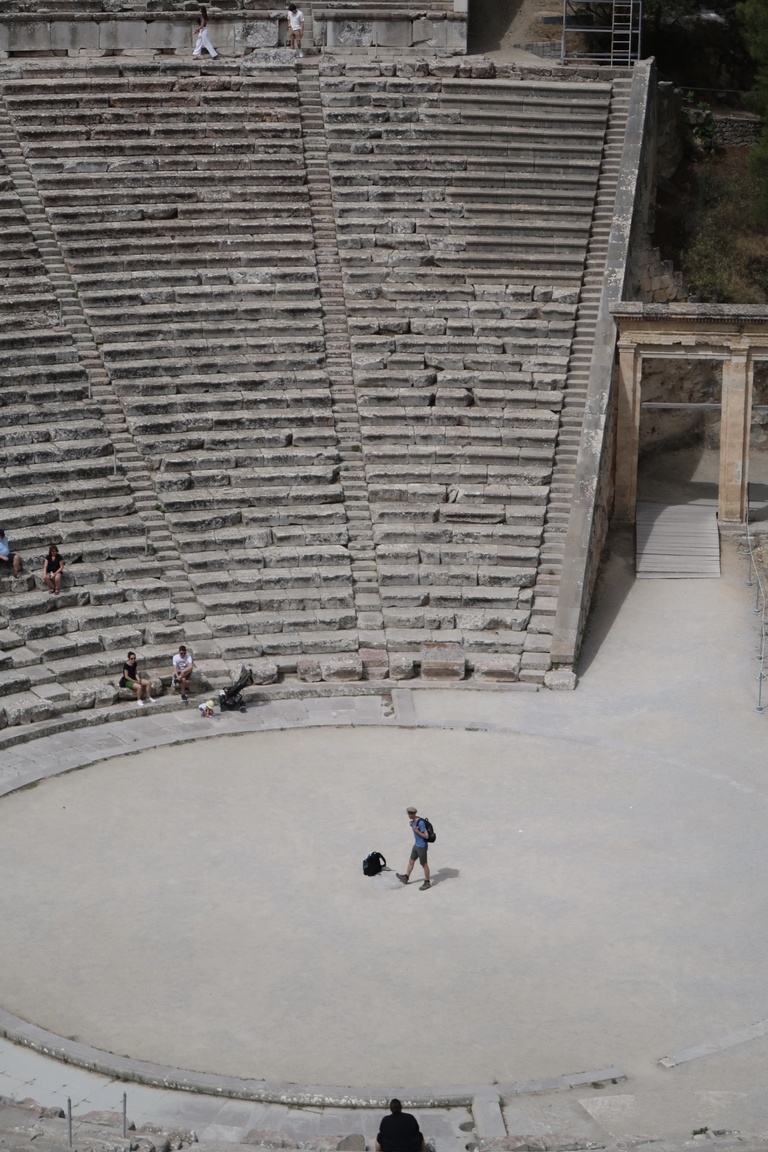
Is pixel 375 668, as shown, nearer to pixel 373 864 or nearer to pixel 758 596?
pixel 373 864

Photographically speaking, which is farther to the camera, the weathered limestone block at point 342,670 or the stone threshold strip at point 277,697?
the weathered limestone block at point 342,670

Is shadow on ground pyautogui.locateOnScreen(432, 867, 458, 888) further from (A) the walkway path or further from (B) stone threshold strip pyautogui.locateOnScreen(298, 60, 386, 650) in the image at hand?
(B) stone threshold strip pyautogui.locateOnScreen(298, 60, 386, 650)

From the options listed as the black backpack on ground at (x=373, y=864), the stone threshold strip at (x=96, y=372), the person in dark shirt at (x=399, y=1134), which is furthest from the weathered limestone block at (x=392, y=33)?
the person in dark shirt at (x=399, y=1134)

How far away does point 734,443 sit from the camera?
2486 centimetres

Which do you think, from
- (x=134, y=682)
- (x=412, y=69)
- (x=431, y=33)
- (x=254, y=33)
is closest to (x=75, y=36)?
(x=254, y=33)

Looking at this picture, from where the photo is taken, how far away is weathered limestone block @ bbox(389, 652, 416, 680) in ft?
69.0

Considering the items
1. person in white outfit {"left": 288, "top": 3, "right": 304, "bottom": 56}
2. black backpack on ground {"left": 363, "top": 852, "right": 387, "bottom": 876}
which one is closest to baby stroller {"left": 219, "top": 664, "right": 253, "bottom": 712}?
black backpack on ground {"left": 363, "top": 852, "right": 387, "bottom": 876}

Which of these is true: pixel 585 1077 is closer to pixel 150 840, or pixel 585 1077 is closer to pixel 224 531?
pixel 150 840

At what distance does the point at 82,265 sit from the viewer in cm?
2547

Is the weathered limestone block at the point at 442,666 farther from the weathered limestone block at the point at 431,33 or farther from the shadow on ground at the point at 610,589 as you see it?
the weathered limestone block at the point at 431,33

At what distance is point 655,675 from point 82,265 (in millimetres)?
10714

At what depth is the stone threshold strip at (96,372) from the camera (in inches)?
878

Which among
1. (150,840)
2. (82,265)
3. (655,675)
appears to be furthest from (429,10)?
(150,840)

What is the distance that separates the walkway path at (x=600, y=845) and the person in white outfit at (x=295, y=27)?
11414 millimetres
